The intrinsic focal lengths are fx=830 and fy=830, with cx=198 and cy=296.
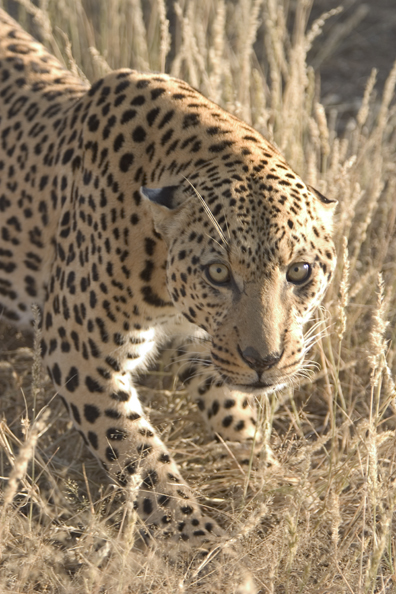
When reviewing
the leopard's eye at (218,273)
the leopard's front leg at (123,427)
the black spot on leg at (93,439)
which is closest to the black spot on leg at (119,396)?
the leopard's front leg at (123,427)

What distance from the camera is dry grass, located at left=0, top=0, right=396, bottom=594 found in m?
3.17

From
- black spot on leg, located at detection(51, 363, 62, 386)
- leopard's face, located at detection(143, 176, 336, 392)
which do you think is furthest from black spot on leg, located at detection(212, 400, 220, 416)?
leopard's face, located at detection(143, 176, 336, 392)

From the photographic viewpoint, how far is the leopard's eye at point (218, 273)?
10.8ft

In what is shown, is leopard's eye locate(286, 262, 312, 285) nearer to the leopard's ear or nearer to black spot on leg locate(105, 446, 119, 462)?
the leopard's ear

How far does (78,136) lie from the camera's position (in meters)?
4.29

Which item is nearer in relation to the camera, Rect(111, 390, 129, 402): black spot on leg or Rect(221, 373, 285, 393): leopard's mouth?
Rect(221, 373, 285, 393): leopard's mouth

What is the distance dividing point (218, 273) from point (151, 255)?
501 mm

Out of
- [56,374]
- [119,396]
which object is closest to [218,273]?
[119,396]

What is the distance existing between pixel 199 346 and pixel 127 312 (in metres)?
0.73

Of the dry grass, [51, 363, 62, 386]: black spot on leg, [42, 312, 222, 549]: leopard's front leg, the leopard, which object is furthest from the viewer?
[51, 363, 62, 386]: black spot on leg


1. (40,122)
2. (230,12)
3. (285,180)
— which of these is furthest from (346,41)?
(285,180)

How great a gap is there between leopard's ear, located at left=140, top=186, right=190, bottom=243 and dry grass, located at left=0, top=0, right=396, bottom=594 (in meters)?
0.71

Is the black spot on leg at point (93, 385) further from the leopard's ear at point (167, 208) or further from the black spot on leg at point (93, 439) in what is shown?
the leopard's ear at point (167, 208)

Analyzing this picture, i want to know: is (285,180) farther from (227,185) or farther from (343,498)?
(343,498)
